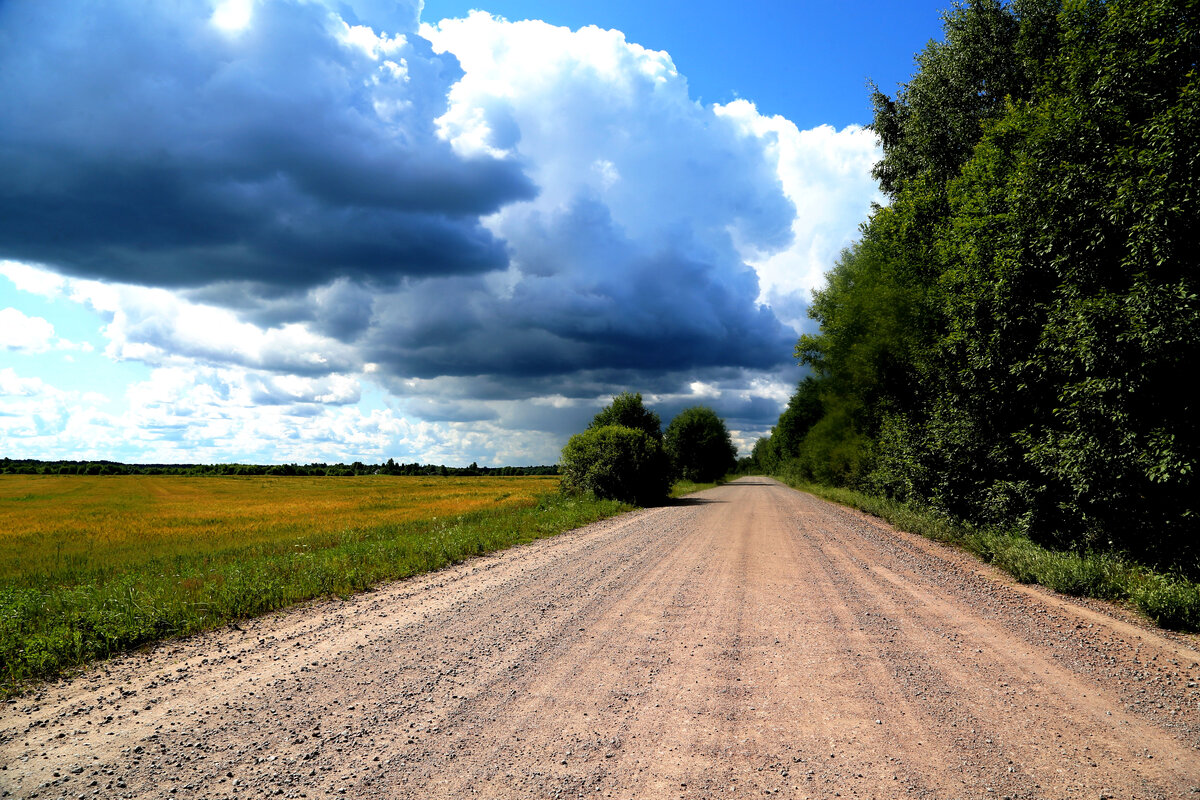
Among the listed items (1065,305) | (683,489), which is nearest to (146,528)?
(1065,305)

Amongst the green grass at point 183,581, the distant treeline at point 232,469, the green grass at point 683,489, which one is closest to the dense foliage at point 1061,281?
the green grass at point 183,581

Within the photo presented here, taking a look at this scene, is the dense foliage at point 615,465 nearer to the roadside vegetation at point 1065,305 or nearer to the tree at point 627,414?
the tree at point 627,414

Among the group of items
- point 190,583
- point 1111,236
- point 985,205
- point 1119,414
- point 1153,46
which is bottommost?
point 190,583

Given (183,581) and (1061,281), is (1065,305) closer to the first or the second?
(1061,281)

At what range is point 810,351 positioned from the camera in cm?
3456

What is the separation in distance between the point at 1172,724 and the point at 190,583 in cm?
1254

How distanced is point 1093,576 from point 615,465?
2311 centimetres

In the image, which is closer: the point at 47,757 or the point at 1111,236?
the point at 47,757

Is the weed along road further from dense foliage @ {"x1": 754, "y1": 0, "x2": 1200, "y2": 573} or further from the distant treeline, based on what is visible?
the distant treeline

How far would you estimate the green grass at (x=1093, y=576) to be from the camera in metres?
7.02

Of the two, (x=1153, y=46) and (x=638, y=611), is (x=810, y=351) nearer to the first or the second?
(x=1153, y=46)

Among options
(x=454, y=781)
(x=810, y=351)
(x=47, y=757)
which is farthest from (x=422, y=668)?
(x=810, y=351)

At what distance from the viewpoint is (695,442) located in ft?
237

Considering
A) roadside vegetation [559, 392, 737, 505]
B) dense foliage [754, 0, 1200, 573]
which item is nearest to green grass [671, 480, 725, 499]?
roadside vegetation [559, 392, 737, 505]
